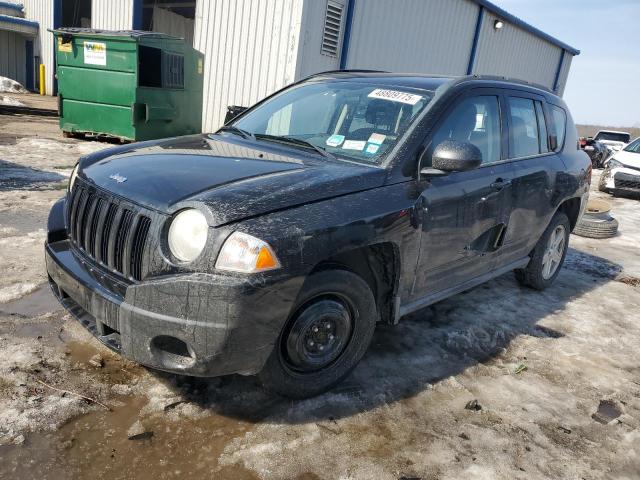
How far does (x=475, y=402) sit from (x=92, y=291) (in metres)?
2.14

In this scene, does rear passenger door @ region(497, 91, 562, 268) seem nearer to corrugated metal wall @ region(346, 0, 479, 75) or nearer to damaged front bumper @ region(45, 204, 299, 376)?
damaged front bumper @ region(45, 204, 299, 376)

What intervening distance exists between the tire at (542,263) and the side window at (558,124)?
0.67m

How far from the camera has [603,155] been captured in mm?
18641

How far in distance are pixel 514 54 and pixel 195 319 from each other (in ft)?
68.3

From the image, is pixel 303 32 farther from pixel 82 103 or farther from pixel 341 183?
pixel 341 183

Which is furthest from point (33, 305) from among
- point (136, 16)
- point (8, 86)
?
point (8, 86)

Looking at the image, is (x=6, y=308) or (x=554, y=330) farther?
(x=554, y=330)

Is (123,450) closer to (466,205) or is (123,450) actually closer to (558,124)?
(466,205)

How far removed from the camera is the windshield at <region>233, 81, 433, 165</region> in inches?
120

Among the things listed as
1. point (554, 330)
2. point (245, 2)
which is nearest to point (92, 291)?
point (554, 330)

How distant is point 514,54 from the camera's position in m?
19.8

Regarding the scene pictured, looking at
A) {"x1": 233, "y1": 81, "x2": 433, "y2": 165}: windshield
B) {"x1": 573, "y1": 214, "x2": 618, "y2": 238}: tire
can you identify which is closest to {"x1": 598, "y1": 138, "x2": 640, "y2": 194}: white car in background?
{"x1": 573, "y1": 214, "x2": 618, "y2": 238}: tire

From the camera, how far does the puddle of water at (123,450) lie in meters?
2.15

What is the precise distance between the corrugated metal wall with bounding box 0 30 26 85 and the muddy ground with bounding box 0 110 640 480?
75.6ft
